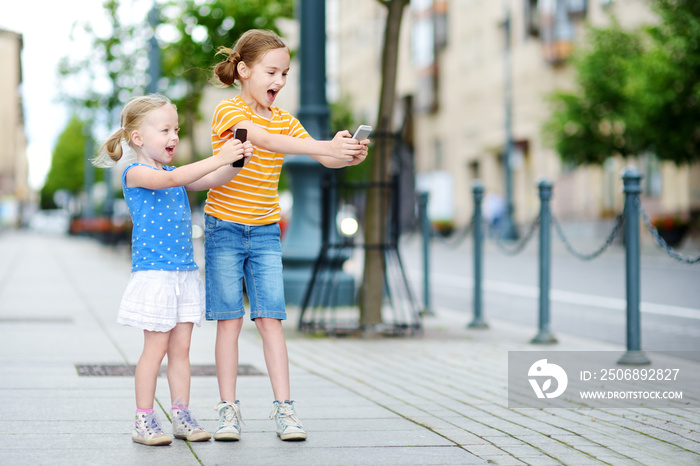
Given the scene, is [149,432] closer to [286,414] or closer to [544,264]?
[286,414]

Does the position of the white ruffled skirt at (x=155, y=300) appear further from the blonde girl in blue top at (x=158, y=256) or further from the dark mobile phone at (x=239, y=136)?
the dark mobile phone at (x=239, y=136)

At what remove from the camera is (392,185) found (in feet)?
29.7

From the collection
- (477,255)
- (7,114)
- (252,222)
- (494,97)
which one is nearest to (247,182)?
(252,222)

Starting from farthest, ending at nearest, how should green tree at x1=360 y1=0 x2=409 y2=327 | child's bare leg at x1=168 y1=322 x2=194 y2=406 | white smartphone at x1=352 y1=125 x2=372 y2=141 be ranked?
green tree at x1=360 y1=0 x2=409 y2=327, child's bare leg at x1=168 y1=322 x2=194 y2=406, white smartphone at x1=352 y1=125 x2=372 y2=141

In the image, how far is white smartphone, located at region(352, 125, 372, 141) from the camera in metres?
4.14

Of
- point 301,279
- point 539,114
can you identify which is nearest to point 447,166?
point 539,114

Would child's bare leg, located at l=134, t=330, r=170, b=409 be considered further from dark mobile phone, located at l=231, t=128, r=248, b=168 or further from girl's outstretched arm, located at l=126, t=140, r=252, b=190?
dark mobile phone, located at l=231, t=128, r=248, b=168

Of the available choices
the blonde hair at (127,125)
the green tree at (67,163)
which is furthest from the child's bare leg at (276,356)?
the green tree at (67,163)

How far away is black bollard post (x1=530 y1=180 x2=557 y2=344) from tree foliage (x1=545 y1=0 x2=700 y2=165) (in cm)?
1521

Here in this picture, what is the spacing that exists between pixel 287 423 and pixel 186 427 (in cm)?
43

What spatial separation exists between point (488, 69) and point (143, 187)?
4535 cm

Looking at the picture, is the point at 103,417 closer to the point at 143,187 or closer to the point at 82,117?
the point at 143,187

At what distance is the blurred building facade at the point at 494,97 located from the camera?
3525 centimetres

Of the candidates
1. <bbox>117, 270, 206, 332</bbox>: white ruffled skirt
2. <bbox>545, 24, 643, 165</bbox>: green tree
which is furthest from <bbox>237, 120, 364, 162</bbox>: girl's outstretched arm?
<bbox>545, 24, 643, 165</bbox>: green tree
